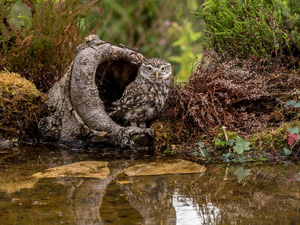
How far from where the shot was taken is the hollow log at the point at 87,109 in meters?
3.66

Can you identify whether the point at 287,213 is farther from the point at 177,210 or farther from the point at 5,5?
the point at 5,5

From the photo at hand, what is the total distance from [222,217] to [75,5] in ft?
11.9

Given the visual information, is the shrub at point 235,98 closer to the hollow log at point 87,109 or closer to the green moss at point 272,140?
the green moss at point 272,140

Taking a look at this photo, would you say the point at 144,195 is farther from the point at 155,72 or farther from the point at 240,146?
the point at 155,72

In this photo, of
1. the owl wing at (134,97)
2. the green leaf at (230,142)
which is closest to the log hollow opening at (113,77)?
the owl wing at (134,97)

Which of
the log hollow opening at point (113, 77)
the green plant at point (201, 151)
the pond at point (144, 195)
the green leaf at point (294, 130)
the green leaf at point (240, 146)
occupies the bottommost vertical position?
the pond at point (144, 195)

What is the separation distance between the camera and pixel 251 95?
361 cm

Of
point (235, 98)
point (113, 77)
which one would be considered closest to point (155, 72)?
point (113, 77)

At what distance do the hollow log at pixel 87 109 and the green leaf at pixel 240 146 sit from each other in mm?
900

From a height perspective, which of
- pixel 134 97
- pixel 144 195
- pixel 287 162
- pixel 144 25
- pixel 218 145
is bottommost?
pixel 144 195

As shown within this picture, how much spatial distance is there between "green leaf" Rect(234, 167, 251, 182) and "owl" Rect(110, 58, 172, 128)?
118 centimetres

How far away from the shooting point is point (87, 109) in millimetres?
3691

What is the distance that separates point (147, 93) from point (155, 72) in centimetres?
24

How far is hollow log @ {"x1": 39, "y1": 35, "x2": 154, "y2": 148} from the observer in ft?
12.0
